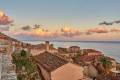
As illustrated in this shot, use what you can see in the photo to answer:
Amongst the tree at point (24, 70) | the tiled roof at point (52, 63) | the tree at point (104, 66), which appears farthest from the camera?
the tree at point (104, 66)

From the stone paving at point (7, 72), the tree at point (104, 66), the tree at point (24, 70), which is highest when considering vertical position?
the stone paving at point (7, 72)

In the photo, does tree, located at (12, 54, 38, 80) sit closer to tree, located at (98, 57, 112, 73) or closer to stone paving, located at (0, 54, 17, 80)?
stone paving, located at (0, 54, 17, 80)

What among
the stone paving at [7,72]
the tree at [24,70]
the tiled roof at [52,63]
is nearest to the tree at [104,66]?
A: the tiled roof at [52,63]

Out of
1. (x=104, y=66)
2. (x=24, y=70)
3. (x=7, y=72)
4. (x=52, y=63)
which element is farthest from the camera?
(x=104, y=66)

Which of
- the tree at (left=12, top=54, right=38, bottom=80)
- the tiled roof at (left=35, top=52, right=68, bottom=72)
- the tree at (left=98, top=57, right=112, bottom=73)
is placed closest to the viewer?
the tree at (left=12, top=54, right=38, bottom=80)

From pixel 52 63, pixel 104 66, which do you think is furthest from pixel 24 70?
pixel 104 66

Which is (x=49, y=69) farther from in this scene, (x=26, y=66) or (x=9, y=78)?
(x=9, y=78)

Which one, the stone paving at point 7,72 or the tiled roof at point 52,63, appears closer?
the stone paving at point 7,72

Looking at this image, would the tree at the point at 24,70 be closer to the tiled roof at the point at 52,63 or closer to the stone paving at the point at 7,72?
the tiled roof at the point at 52,63

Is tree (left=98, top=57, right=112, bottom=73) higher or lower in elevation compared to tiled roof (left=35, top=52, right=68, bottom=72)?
lower

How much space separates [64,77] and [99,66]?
25.6 meters

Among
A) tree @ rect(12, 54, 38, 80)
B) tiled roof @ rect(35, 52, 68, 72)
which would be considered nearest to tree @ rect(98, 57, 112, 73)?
tiled roof @ rect(35, 52, 68, 72)

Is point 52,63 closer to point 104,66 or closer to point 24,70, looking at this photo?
point 24,70

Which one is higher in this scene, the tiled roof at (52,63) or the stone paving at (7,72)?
the stone paving at (7,72)
